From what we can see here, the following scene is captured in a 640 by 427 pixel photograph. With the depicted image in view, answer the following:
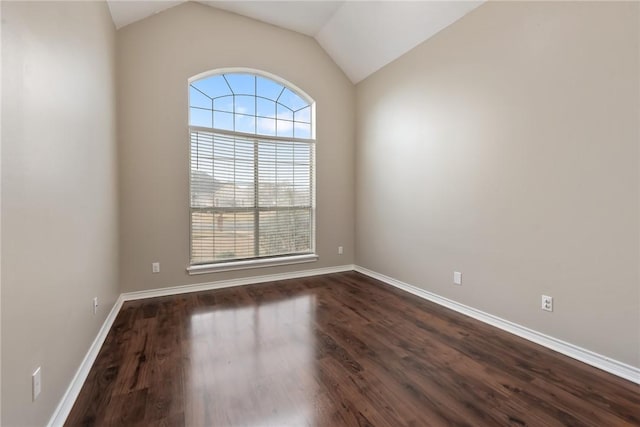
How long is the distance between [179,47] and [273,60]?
1.14m

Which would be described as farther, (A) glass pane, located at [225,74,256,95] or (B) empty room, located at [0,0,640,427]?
(A) glass pane, located at [225,74,256,95]

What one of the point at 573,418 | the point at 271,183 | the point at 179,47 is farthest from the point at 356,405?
the point at 179,47

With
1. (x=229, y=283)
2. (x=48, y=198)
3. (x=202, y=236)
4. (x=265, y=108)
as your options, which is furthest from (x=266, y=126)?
(x=48, y=198)

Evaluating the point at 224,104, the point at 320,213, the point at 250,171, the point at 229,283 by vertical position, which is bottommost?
the point at 229,283

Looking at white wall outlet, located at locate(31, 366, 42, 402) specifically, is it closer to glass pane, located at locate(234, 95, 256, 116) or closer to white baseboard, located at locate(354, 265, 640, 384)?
white baseboard, located at locate(354, 265, 640, 384)

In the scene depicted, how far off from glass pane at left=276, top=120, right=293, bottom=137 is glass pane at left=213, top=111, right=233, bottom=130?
647mm

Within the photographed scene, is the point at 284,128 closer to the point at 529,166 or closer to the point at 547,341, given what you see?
the point at 529,166

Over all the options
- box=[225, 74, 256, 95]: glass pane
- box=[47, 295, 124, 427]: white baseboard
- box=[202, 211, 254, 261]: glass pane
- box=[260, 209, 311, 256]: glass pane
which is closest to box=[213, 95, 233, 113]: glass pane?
box=[225, 74, 256, 95]: glass pane

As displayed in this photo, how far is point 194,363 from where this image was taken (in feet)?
6.46

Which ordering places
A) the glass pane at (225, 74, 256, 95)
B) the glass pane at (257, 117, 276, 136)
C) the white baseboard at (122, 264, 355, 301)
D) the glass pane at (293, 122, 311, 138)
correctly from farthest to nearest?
the glass pane at (293, 122, 311, 138), the glass pane at (257, 117, 276, 136), the glass pane at (225, 74, 256, 95), the white baseboard at (122, 264, 355, 301)

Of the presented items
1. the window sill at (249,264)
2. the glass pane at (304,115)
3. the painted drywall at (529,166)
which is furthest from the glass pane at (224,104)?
the painted drywall at (529,166)

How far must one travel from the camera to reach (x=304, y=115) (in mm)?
4215

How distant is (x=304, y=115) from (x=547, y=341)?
3.71m

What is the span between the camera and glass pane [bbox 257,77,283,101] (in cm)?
389
